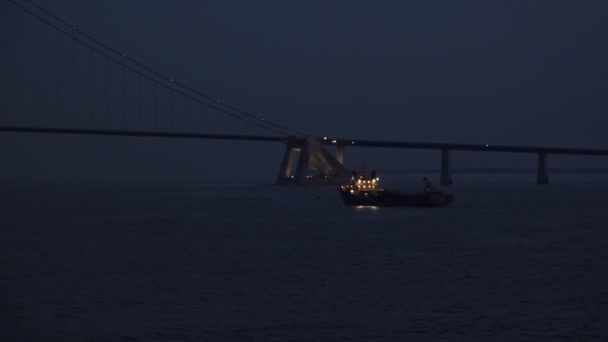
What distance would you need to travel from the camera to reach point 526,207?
171ft

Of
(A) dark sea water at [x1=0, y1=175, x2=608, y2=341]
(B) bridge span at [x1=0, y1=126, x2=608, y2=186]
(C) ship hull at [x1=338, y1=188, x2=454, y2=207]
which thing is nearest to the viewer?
(A) dark sea water at [x1=0, y1=175, x2=608, y2=341]

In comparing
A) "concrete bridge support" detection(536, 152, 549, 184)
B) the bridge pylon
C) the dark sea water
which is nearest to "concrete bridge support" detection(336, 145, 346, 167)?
the bridge pylon

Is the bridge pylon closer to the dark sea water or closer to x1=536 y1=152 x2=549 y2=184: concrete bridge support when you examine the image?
x1=536 y1=152 x2=549 y2=184: concrete bridge support

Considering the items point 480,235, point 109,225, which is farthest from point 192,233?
point 480,235

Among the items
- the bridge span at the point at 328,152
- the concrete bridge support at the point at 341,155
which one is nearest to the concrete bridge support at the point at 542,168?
the bridge span at the point at 328,152

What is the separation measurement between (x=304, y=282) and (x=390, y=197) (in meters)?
37.3

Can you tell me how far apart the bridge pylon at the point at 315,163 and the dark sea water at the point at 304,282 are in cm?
4189

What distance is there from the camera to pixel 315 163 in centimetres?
8119

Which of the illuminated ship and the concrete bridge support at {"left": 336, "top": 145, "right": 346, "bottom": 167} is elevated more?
the concrete bridge support at {"left": 336, "top": 145, "right": 346, "bottom": 167}

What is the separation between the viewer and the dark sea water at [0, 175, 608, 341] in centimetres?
1382

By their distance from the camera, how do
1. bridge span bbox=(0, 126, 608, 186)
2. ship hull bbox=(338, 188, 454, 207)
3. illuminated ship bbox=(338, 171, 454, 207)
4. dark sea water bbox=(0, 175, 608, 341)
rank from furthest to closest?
bridge span bbox=(0, 126, 608, 186)
ship hull bbox=(338, 188, 454, 207)
illuminated ship bbox=(338, 171, 454, 207)
dark sea water bbox=(0, 175, 608, 341)

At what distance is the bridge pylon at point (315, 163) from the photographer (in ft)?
258

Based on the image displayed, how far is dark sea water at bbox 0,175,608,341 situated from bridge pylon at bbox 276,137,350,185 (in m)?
41.9

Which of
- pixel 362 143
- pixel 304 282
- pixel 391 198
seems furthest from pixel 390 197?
pixel 304 282
